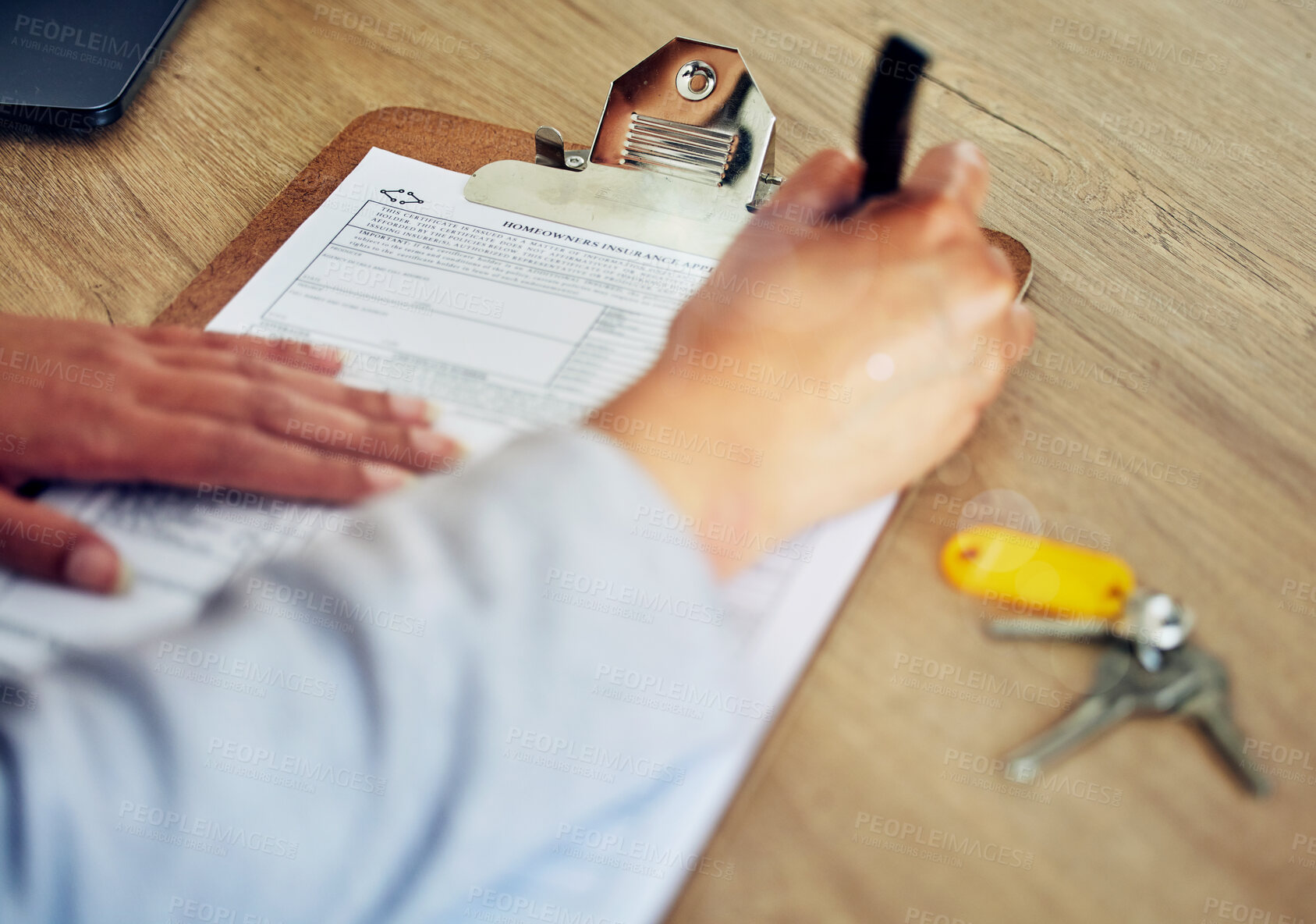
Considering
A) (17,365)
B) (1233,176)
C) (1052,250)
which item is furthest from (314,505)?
(1233,176)

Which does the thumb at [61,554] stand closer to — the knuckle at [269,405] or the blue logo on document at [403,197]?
the knuckle at [269,405]

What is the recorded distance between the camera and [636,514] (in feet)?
1.08

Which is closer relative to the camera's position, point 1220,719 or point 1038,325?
point 1220,719

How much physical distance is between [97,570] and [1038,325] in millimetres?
435

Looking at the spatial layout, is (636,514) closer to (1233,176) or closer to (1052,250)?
(1052,250)

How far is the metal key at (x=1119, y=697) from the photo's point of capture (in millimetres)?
305

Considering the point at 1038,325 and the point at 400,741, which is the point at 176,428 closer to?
the point at 400,741

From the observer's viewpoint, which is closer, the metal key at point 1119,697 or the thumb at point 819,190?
the metal key at point 1119,697

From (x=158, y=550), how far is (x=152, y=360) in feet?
0.35

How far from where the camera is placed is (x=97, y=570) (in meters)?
0.34

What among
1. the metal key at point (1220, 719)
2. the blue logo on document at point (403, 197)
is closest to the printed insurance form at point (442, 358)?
the blue logo on document at point (403, 197)

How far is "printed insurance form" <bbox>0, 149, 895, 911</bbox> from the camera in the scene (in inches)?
13.0

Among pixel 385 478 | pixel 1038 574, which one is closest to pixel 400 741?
pixel 385 478

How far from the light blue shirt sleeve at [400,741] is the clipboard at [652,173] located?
8.1 inches
